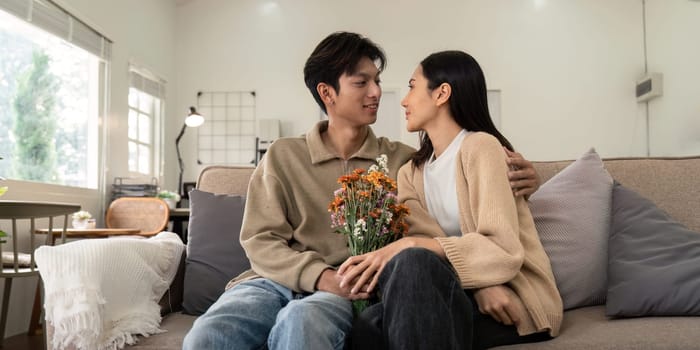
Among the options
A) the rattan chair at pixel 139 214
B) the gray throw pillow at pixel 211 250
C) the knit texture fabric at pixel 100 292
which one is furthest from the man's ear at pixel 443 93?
the rattan chair at pixel 139 214

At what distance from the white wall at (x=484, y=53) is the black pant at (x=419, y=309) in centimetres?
641

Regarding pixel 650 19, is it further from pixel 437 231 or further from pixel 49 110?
pixel 437 231

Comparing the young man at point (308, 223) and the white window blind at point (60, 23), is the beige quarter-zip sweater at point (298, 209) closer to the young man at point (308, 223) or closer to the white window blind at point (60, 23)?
the young man at point (308, 223)

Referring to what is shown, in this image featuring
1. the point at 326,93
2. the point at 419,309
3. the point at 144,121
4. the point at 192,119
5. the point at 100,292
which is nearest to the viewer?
the point at 419,309

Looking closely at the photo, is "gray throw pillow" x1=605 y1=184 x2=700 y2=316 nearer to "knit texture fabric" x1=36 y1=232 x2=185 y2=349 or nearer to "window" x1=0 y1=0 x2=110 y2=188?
"knit texture fabric" x1=36 y1=232 x2=185 y2=349

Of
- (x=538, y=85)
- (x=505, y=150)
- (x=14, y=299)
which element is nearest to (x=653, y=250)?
(x=505, y=150)

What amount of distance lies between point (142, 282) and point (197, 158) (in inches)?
236

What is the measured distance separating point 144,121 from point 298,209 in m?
5.31

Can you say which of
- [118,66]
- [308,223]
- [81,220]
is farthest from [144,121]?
[308,223]

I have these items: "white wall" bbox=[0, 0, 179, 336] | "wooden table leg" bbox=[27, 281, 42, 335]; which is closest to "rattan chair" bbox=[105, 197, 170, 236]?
"white wall" bbox=[0, 0, 179, 336]

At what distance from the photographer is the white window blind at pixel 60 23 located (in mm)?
4195

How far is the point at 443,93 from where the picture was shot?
1.80 meters

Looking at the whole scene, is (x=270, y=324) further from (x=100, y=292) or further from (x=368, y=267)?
(x=100, y=292)

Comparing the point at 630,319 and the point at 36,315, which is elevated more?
the point at 630,319
